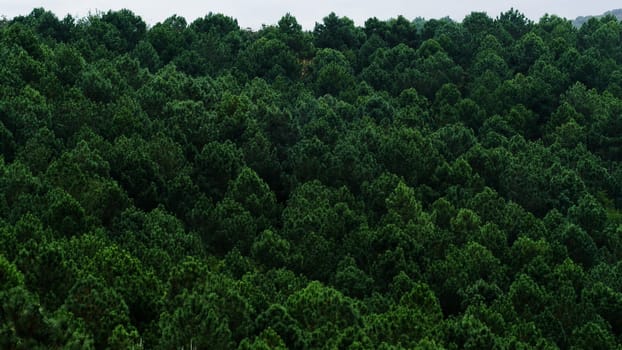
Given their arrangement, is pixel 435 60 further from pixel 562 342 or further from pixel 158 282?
pixel 158 282

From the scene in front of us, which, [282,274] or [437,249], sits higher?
[437,249]

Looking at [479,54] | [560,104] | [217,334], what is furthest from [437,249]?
[479,54]

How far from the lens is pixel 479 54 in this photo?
3821 inches

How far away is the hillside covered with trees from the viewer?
28094 millimetres

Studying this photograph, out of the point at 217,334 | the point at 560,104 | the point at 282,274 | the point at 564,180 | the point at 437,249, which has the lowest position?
the point at 217,334

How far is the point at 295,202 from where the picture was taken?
4750 centimetres

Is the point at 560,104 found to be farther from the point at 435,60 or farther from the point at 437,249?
the point at 437,249

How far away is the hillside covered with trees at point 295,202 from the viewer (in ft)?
92.2

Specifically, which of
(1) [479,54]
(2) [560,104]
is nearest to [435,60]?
(1) [479,54]

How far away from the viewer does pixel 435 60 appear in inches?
3625

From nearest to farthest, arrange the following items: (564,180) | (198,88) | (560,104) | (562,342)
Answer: (562,342) < (564,180) < (198,88) < (560,104)

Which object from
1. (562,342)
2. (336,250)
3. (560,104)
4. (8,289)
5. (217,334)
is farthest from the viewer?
(560,104)

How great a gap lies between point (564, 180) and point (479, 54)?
42056 mm

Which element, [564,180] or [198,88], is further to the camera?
[198,88]
